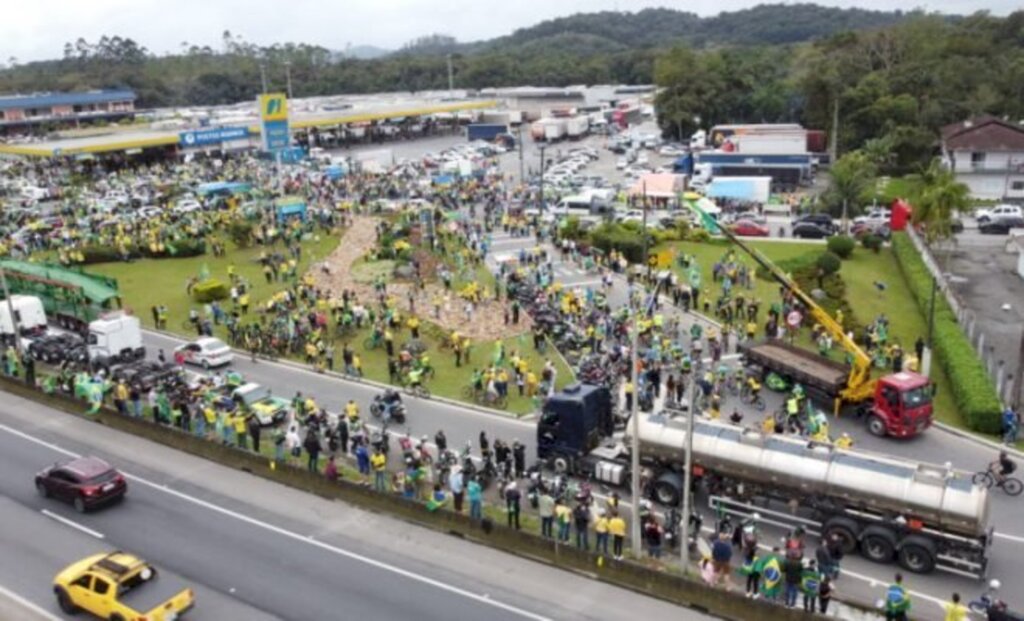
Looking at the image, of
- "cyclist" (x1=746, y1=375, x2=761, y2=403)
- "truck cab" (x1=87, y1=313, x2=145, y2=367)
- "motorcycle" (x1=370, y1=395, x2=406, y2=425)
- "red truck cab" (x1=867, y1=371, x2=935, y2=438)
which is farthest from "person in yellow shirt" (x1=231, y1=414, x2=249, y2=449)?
"red truck cab" (x1=867, y1=371, x2=935, y2=438)

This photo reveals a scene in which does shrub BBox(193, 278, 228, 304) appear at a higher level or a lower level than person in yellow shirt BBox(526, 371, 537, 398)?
higher

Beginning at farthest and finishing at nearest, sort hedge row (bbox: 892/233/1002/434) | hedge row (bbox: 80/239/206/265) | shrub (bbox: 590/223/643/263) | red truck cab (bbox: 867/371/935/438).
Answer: hedge row (bbox: 80/239/206/265) < shrub (bbox: 590/223/643/263) < hedge row (bbox: 892/233/1002/434) < red truck cab (bbox: 867/371/935/438)

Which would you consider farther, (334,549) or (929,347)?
(929,347)

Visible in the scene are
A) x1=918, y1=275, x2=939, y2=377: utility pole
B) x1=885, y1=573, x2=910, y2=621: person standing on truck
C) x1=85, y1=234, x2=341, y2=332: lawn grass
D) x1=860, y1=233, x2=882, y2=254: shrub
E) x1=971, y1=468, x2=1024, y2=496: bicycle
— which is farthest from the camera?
x1=860, y1=233, x2=882, y2=254: shrub

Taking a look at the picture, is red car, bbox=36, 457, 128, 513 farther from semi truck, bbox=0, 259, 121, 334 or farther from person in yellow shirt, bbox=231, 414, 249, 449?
semi truck, bbox=0, 259, 121, 334

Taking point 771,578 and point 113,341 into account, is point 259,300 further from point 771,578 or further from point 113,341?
point 771,578

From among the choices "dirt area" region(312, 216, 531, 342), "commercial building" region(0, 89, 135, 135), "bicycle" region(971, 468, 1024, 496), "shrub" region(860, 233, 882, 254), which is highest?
"commercial building" region(0, 89, 135, 135)

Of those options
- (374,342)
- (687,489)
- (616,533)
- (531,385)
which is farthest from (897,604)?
(374,342)
